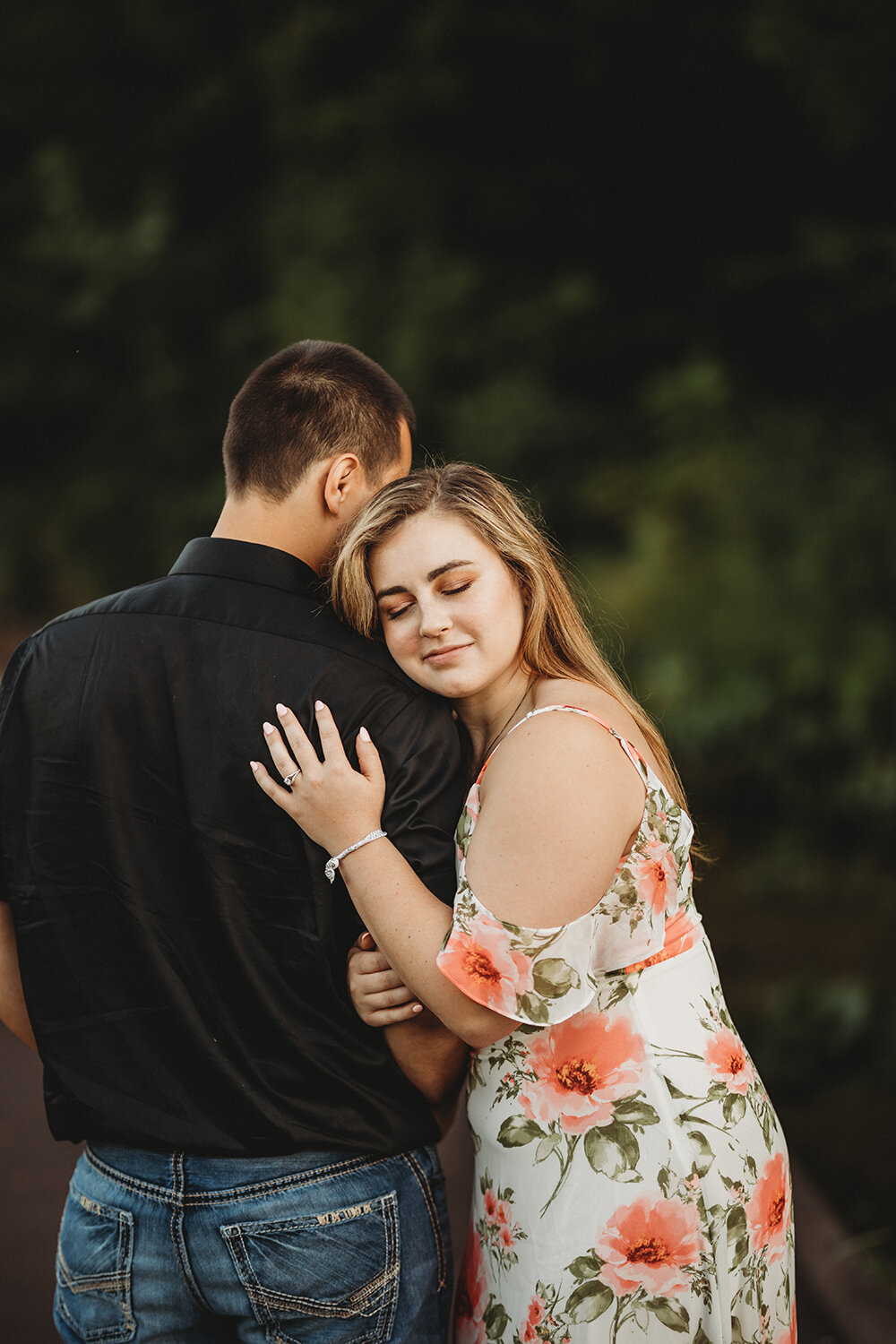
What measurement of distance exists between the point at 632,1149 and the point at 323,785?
2.43 ft

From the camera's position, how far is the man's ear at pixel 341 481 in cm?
202

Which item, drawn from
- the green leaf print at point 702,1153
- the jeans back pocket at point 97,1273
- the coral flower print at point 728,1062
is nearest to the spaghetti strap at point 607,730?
the coral flower print at point 728,1062

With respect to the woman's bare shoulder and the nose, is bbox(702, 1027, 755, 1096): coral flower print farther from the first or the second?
the nose

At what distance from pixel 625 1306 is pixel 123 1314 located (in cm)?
79

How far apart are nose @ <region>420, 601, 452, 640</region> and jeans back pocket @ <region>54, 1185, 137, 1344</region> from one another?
1037 mm

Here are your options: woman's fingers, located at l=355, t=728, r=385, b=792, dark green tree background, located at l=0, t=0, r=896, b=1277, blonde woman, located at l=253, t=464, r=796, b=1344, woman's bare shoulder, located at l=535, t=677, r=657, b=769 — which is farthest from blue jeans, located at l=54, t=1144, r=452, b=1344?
dark green tree background, located at l=0, t=0, r=896, b=1277

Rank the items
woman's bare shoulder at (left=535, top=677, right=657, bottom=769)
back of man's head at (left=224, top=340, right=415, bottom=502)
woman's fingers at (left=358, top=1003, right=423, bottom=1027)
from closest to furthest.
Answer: woman's fingers at (left=358, top=1003, right=423, bottom=1027) < woman's bare shoulder at (left=535, top=677, right=657, bottom=769) < back of man's head at (left=224, top=340, right=415, bottom=502)

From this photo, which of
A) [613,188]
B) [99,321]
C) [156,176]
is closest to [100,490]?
[99,321]

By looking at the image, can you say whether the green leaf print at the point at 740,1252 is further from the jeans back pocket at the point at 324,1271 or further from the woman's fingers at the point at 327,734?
the woman's fingers at the point at 327,734

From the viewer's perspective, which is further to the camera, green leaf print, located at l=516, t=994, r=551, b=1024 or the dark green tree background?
the dark green tree background

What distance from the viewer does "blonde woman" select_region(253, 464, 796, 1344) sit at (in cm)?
168

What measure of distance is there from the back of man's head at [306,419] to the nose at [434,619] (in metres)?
0.34

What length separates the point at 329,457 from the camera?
2.02m

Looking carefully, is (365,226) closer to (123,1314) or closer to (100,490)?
(100,490)
